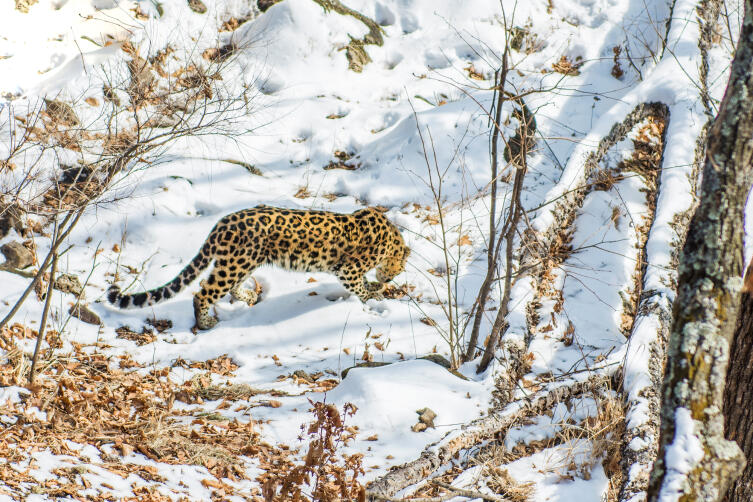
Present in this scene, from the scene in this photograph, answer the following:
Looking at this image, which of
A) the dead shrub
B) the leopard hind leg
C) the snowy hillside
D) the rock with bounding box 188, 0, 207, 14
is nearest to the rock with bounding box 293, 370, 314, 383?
the snowy hillside

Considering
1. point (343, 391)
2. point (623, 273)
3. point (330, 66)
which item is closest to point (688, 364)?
point (343, 391)

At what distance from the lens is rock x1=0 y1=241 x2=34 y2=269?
7023 millimetres

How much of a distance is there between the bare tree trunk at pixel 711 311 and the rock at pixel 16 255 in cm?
704

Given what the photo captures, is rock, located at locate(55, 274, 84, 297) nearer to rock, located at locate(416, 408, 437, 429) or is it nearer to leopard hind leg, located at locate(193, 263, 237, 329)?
leopard hind leg, located at locate(193, 263, 237, 329)

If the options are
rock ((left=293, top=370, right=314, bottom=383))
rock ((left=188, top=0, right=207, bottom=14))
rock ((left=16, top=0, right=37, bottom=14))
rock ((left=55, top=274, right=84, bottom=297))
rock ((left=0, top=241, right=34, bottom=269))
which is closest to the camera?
rock ((left=293, top=370, right=314, bottom=383))

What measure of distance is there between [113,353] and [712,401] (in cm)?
554

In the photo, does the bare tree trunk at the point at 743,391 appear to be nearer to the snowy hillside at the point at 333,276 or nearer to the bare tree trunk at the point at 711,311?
the snowy hillside at the point at 333,276

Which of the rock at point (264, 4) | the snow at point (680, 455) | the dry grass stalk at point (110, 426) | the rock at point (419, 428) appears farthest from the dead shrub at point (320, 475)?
the rock at point (264, 4)

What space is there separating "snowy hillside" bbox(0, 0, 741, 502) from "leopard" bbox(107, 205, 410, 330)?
0.28 m

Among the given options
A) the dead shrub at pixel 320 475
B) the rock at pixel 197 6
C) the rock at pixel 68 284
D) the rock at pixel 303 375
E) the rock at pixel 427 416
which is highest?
the rock at pixel 197 6

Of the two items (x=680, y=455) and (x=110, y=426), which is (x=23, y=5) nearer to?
(x=110, y=426)

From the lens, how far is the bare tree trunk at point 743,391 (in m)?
3.17

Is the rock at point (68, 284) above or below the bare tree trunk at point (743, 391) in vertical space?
above

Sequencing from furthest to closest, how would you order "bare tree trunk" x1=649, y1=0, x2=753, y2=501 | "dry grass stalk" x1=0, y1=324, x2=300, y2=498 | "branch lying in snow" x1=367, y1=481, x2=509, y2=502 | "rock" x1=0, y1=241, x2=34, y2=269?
"rock" x1=0, y1=241, x2=34, y2=269 → "dry grass stalk" x1=0, y1=324, x2=300, y2=498 → "branch lying in snow" x1=367, y1=481, x2=509, y2=502 → "bare tree trunk" x1=649, y1=0, x2=753, y2=501
